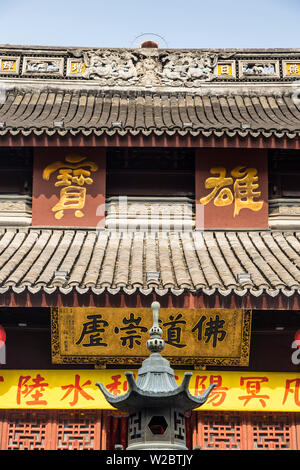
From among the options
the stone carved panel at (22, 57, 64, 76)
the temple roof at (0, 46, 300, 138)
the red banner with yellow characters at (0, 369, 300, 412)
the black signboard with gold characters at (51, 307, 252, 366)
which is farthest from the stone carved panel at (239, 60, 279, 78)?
the red banner with yellow characters at (0, 369, 300, 412)

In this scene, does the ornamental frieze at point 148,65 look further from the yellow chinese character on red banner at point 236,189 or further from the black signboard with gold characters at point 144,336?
the black signboard with gold characters at point 144,336

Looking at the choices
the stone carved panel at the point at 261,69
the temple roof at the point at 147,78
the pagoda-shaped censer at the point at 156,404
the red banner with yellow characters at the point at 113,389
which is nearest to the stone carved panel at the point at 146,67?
the temple roof at the point at 147,78

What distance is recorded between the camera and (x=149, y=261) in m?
8.23

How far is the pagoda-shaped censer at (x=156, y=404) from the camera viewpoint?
4785 millimetres

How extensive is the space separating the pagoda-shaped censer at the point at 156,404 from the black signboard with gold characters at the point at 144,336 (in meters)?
2.76

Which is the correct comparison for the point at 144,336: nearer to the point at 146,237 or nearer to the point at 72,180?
the point at 146,237

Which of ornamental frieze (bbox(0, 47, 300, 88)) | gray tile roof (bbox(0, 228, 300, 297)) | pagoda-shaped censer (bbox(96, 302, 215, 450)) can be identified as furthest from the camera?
ornamental frieze (bbox(0, 47, 300, 88))

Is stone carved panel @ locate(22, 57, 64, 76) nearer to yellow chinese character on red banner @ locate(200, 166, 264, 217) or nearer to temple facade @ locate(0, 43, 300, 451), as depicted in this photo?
temple facade @ locate(0, 43, 300, 451)

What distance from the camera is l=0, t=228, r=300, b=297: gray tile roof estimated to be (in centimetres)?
714

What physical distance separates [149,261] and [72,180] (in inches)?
89.6

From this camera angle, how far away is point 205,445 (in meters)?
7.89

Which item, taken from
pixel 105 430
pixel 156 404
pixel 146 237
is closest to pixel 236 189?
pixel 146 237

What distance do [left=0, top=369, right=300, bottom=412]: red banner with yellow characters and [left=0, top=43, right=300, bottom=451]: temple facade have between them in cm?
2
